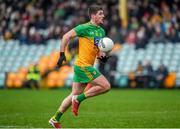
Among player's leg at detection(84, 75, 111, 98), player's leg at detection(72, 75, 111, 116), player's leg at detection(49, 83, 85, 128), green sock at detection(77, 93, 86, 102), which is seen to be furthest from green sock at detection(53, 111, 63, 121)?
player's leg at detection(84, 75, 111, 98)

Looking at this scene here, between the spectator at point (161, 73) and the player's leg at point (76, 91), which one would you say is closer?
the player's leg at point (76, 91)

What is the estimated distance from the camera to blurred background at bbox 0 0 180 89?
3047cm

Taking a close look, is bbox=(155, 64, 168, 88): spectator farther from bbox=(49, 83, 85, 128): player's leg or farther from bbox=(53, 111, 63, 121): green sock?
bbox=(53, 111, 63, 121): green sock

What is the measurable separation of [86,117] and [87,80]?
104 inches

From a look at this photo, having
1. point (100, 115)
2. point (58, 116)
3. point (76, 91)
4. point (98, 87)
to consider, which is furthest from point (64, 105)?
point (100, 115)

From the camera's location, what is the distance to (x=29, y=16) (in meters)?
35.9

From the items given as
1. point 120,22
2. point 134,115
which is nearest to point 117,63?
point 120,22

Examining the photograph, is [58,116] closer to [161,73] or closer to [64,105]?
[64,105]

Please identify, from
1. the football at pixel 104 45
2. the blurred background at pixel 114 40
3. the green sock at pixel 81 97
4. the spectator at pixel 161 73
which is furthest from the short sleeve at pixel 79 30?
the spectator at pixel 161 73

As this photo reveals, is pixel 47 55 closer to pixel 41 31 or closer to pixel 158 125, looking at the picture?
pixel 41 31

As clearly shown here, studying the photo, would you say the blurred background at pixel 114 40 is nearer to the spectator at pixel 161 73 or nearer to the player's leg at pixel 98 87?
the spectator at pixel 161 73

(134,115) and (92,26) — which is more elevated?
(92,26)

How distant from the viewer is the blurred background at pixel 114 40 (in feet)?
100.0

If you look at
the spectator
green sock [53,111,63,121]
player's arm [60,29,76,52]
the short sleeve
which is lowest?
the spectator
